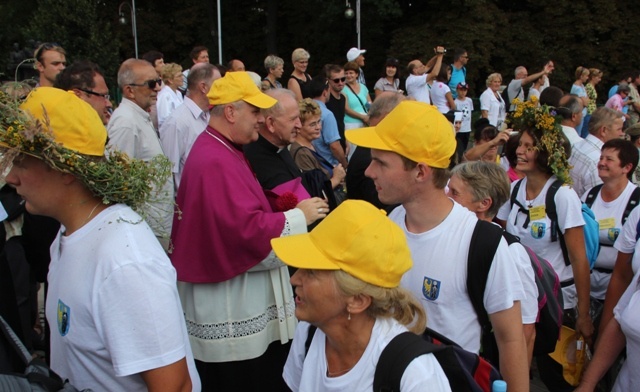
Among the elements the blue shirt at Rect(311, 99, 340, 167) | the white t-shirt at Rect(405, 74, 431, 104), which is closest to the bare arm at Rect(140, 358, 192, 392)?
the blue shirt at Rect(311, 99, 340, 167)

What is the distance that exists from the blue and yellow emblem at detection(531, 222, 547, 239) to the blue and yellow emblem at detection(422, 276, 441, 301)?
176cm

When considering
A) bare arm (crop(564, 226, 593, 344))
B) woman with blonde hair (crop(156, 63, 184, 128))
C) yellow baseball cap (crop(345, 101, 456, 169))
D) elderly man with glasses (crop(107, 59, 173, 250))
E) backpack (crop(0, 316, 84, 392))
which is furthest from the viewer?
woman with blonde hair (crop(156, 63, 184, 128))

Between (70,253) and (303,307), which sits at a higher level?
(70,253)

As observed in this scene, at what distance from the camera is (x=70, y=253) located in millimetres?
2117

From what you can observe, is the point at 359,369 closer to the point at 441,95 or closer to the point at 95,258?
the point at 95,258

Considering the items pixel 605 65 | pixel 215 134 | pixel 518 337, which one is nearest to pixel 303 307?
pixel 518 337

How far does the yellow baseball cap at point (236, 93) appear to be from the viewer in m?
3.72

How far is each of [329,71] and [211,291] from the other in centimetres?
626

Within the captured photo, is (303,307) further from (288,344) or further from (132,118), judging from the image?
(132,118)

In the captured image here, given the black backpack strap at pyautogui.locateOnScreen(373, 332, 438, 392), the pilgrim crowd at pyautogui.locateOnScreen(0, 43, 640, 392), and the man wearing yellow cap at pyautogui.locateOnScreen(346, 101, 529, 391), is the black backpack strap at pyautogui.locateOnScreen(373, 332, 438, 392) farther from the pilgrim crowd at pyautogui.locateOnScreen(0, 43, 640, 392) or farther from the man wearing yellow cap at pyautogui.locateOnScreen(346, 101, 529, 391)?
the man wearing yellow cap at pyautogui.locateOnScreen(346, 101, 529, 391)

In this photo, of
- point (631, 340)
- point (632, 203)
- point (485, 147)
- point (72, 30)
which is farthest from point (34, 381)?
point (72, 30)

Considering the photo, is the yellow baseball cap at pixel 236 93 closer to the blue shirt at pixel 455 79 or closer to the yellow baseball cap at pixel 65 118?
the yellow baseball cap at pixel 65 118

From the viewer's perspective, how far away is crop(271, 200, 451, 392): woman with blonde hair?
6.78 feet

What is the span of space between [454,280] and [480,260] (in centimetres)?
14
